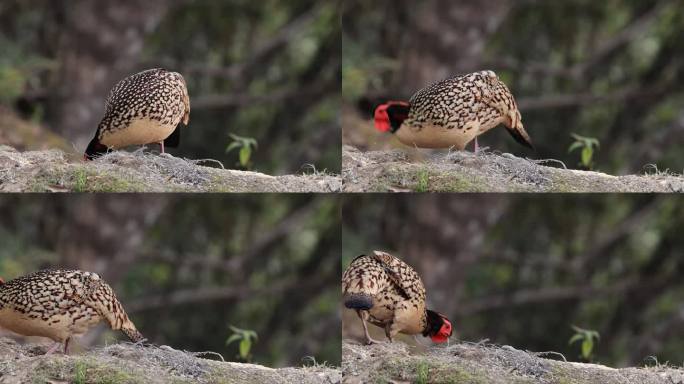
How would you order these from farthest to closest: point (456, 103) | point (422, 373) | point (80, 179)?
point (80, 179) < point (456, 103) < point (422, 373)

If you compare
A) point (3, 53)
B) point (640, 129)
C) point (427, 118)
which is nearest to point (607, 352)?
point (640, 129)

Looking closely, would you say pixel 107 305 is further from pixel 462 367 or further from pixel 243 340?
pixel 462 367

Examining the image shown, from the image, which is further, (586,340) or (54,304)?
(586,340)

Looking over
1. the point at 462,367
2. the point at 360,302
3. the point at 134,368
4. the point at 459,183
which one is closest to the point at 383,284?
the point at 360,302

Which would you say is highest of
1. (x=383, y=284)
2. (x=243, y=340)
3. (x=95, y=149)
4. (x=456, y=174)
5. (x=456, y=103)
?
(x=456, y=103)

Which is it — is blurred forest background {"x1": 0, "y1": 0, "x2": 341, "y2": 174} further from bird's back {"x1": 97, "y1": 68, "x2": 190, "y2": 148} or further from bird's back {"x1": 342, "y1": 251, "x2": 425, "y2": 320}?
bird's back {"x1": 342, "y1": 251, "x2": 425, "y2": 320}

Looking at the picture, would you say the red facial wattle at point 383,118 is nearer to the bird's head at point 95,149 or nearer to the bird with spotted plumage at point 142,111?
the bird with spotted plumage at point 142,111

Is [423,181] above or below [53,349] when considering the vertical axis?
above
